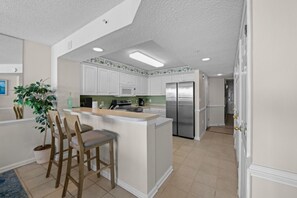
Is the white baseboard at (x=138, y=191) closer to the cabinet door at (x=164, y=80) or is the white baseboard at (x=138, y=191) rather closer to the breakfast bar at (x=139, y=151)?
the breakfast bar at (x=139, y=151)

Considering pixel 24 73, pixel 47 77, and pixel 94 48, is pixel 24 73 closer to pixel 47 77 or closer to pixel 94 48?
pixel 47 77

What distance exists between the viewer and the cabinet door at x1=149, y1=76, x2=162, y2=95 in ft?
15.6

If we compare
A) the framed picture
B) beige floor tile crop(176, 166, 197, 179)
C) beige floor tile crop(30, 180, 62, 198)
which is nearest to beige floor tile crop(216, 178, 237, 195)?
beige floor tile crop(176, 166, 197, 179)

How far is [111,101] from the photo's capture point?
4070 mm

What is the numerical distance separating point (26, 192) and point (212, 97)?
589cm

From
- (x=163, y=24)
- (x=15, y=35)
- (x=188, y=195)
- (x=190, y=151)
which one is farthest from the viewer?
(x=190, y=151)

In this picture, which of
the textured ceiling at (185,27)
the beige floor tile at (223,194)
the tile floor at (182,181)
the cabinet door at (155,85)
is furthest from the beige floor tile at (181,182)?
the cabinet door at (155,85)

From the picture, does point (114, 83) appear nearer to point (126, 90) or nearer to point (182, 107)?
point (126, 90)

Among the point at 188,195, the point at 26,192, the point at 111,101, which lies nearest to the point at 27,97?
the point at 26,192

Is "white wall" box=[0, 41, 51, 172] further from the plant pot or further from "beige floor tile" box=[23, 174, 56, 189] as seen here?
"beige floor tile" box=[23, 174, 56, 189]

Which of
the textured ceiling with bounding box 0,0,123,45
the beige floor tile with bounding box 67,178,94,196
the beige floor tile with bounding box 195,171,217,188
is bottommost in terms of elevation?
the beige floor tile with bounding box 195,171,217,188

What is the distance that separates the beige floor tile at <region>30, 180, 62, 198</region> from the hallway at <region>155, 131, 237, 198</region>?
4.67ft

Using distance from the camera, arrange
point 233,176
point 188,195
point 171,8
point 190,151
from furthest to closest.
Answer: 1. point 190,151
2. point 233,176
3. point 188,195
4. point 171,8

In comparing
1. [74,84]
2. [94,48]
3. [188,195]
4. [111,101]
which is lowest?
[188,195]
